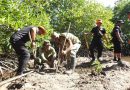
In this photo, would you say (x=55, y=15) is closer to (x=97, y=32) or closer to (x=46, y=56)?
(x=97, y=32)

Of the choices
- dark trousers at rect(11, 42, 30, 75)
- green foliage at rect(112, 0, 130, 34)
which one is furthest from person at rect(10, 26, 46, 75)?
green foliage at rect(112, 0, 130, 34)

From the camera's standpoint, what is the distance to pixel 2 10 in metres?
13.4

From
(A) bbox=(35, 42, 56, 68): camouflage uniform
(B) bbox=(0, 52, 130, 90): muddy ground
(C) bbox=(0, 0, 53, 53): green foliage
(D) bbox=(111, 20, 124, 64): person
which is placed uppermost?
(C) bbox=(0, 0, 53, 53): green foliage

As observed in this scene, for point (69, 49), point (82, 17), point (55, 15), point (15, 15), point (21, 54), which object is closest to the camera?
point (21, 54)

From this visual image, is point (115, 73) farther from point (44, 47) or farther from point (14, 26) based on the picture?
point (14, 26)

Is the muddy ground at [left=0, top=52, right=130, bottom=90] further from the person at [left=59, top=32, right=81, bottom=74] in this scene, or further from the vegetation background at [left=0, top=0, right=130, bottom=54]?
the vegetation background at [left=0, top=0, right=130, bottom=54]

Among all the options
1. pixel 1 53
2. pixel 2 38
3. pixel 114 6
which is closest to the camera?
pixel 2 38

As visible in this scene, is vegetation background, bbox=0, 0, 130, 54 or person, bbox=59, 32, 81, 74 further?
vegetation background, bbox=0, 0, 130, 54

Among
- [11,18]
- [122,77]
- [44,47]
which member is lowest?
[122,77]

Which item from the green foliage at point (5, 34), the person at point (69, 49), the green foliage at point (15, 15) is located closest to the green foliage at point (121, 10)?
the green foliage at point (15, 15)

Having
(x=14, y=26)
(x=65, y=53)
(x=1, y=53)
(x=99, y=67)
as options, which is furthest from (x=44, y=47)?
(x=1, y=53)

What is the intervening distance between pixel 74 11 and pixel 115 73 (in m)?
16.6

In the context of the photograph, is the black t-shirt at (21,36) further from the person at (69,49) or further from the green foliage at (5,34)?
the green foliage at (5,34)

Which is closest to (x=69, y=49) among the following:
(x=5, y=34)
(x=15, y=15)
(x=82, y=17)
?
(x=15, y=15)
